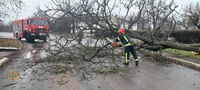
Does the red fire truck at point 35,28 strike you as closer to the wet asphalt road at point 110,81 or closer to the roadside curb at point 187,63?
the roadside curb at point 187,63

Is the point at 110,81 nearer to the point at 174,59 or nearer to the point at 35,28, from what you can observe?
the point at 174,59

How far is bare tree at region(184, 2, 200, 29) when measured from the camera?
46300mm

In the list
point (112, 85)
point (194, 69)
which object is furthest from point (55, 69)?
point (194, 69)

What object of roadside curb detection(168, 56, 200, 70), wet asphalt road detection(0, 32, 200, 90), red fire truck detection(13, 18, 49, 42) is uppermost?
red fire truck detection(13, 18, 49, 42)

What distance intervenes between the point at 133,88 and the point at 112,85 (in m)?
0.60

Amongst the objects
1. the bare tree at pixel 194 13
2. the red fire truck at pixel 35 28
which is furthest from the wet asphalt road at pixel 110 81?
the bare tree at pixel 194 13

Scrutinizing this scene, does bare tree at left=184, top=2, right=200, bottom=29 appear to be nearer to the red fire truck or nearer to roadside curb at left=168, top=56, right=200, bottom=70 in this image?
the red fire truck

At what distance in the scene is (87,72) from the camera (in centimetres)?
823

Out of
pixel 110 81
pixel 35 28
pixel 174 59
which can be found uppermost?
pixel 35 28

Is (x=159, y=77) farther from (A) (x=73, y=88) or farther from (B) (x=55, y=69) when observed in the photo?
(B) (x=55, y=69)

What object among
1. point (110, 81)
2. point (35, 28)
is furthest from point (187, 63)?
point (35, 28)

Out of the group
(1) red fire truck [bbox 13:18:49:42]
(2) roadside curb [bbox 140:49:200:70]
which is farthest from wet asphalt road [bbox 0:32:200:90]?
(1) red fire truck [bbox 13:18:49:42]

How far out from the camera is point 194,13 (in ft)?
161

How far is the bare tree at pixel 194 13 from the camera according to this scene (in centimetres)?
4630
